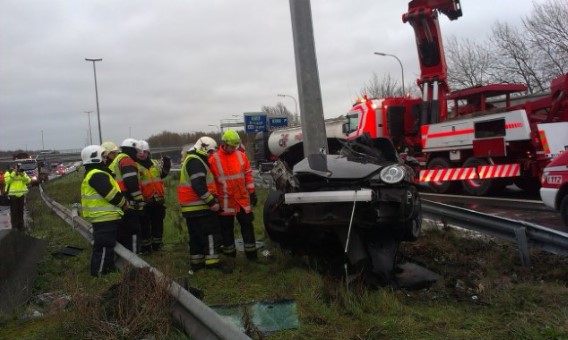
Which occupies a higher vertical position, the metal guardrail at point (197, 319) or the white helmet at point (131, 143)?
the white helmet at point (131, 143)

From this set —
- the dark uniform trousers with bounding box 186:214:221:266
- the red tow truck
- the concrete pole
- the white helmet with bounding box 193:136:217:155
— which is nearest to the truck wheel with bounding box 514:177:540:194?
the red tow truck

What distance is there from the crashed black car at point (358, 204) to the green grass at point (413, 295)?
1.38 feet

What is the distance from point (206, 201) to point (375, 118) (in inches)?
398

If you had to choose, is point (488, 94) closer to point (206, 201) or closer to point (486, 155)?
point (486, 155)

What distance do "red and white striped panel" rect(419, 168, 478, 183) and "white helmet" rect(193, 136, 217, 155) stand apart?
795cm

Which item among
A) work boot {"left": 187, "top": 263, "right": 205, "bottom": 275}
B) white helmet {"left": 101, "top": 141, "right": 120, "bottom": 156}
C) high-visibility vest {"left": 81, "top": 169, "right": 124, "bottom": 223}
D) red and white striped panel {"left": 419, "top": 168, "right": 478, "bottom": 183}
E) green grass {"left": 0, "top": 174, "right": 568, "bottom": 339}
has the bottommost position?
green grass {"left": 0, "top": 174, "right": 568, "bottom": 339}

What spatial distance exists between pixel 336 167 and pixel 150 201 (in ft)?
11.6

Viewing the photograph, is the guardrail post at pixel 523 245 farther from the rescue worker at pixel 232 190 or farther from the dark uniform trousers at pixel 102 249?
the dark uniform trousers at pixel 102 249

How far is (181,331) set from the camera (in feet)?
10.5

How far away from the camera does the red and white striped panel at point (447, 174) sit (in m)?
12.2

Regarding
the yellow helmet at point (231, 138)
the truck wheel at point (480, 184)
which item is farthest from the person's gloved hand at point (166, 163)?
the truck wheel at point (480, 184)

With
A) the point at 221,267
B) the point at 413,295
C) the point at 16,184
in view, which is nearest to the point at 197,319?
the point at 413,295

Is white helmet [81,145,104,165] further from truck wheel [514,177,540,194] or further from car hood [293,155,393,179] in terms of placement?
truck wheel [514,177,540,194]

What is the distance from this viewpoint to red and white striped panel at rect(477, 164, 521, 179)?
1125 cm
